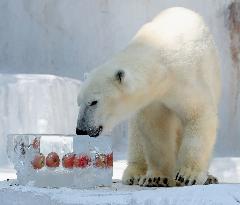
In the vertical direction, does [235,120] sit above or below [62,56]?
below

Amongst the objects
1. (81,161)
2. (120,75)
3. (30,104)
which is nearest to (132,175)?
(120,75)

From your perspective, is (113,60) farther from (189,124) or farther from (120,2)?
(120,2)

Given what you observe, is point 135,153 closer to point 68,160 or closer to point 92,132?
point 92,132

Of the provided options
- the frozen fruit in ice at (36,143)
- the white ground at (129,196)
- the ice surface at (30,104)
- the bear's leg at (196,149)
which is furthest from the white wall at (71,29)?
the white ground at (129,196)

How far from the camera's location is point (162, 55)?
2.24m

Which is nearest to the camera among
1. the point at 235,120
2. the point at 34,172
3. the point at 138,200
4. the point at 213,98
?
the point at 138,200

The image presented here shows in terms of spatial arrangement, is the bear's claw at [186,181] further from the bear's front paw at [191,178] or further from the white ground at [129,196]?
the white ground at [129,196]

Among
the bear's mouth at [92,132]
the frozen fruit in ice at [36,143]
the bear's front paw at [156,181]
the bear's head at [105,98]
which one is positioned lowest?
the bear's front paw at [156,181]

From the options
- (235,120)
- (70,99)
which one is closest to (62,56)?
(70,99)

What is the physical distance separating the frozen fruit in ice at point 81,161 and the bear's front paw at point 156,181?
40cm

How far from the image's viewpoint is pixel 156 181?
218 centimetres

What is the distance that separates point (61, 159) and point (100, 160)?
12cm

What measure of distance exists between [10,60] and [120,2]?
1.14 meters

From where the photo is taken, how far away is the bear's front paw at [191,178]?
2.09 meters
